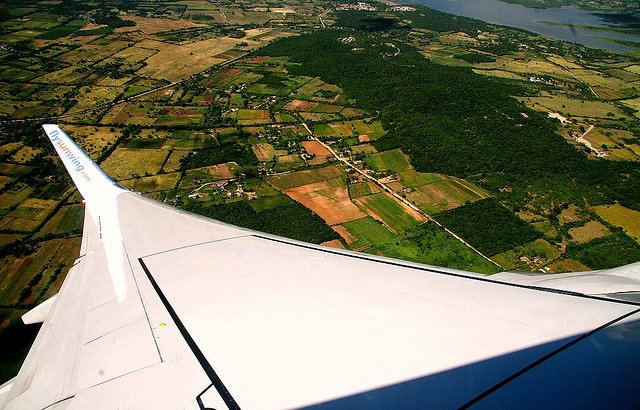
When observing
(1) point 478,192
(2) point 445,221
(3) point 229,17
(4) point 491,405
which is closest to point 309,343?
(4) point 491,405

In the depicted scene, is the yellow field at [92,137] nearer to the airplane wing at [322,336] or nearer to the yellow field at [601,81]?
the airplane wing at [322,336]

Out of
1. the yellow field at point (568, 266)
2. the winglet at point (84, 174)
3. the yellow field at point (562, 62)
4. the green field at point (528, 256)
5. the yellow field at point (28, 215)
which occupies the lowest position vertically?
the yellow field at point (568, 266)

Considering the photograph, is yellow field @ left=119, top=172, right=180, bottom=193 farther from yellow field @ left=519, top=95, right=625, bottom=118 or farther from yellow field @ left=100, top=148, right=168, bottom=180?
yellow field @ left=519, top=95, right=625, bottom=118

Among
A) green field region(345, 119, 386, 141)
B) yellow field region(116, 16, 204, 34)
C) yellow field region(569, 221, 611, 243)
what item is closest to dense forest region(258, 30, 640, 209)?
green field region(345, 119, 386, 141)

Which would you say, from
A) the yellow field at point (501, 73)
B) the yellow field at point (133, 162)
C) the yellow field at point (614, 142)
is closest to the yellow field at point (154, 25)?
the yellow field at point (133, 162)

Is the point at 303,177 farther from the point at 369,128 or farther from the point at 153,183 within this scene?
the point at 369,128

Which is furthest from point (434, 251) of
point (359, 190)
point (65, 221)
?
point (65, 221)
